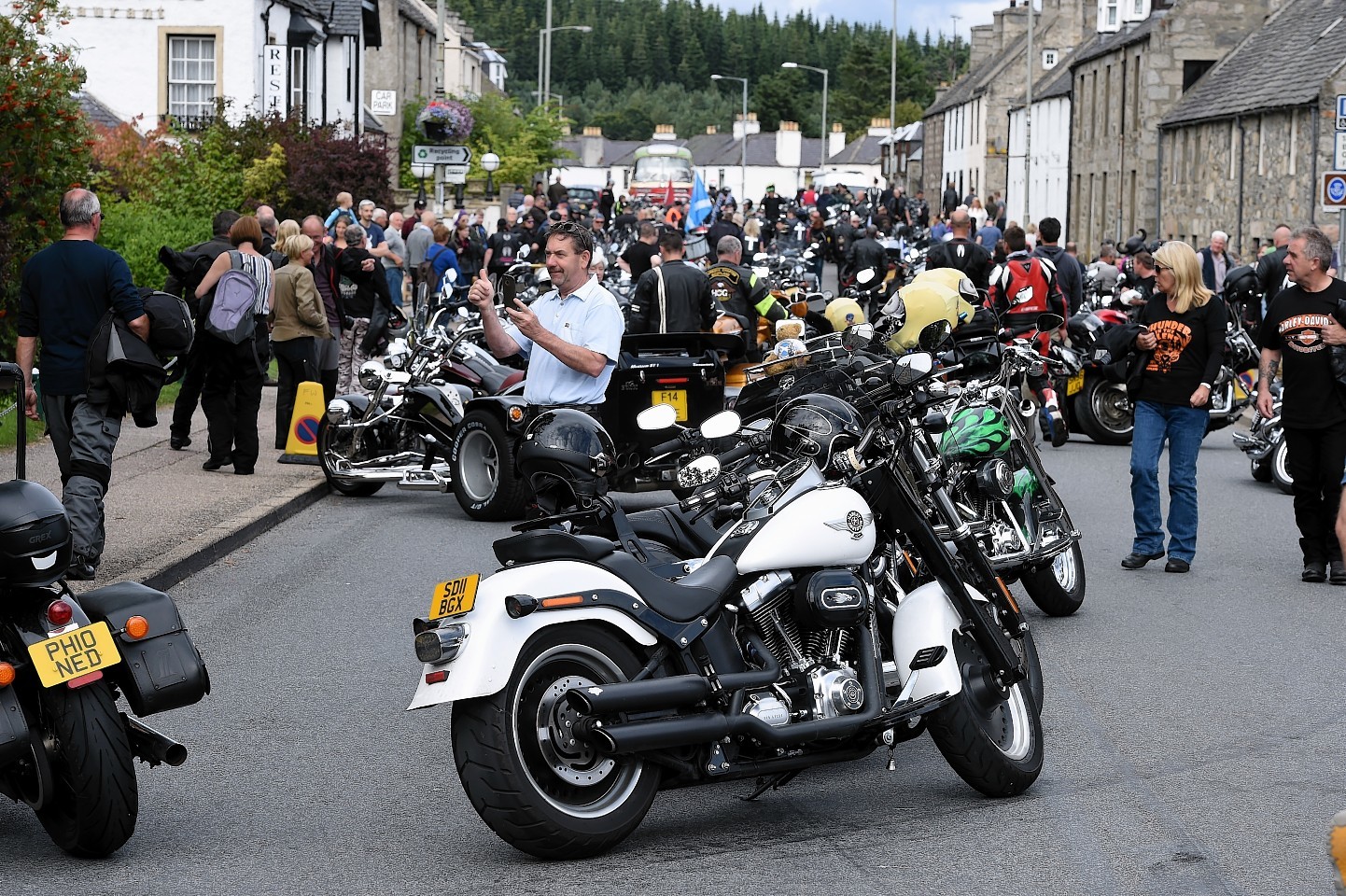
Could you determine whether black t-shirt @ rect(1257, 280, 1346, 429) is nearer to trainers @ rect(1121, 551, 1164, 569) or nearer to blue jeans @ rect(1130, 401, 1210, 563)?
blue jeans @ rect(1130, 401, 1210, 563)

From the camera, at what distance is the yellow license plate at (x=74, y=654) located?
5.14m

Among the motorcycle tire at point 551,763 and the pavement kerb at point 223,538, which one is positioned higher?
the motorcycle tire at point 551,763

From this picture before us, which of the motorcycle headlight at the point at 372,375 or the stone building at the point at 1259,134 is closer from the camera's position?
the motorcycle headlight at the point at 372,375

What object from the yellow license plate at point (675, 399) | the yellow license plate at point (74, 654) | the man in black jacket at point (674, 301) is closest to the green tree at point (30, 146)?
the man in black jacket at point (674, 301)

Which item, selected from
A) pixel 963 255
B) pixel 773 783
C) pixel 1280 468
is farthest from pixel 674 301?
pixel 773 783

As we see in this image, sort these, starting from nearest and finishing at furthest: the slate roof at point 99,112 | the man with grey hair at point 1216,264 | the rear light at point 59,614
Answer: the rear light at point 59,614 < the man with grey hair at point 1216,264 < the slate roof at point 99,112

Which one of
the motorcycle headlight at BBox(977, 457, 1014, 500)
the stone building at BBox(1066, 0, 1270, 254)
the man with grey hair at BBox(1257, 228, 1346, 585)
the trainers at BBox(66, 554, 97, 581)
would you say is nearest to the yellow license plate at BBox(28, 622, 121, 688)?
the trainers at BBox(66, 554, 97, 581)

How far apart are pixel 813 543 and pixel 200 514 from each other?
7394 mm

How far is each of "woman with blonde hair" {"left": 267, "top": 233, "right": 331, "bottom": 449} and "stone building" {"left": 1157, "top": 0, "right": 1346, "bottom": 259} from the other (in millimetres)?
25802

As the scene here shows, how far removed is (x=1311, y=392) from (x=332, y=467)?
7.20 metres

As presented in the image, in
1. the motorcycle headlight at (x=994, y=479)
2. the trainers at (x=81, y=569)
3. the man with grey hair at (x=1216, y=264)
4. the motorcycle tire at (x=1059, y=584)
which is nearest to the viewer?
the motorcycle headlight at (x=994, y=479)

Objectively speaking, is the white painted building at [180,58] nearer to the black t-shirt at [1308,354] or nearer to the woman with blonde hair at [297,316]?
the woman with blonde hair at [297,316]

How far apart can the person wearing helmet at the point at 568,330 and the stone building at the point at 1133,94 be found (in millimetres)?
37913

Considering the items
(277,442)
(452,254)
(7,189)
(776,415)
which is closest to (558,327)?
(776,415)
